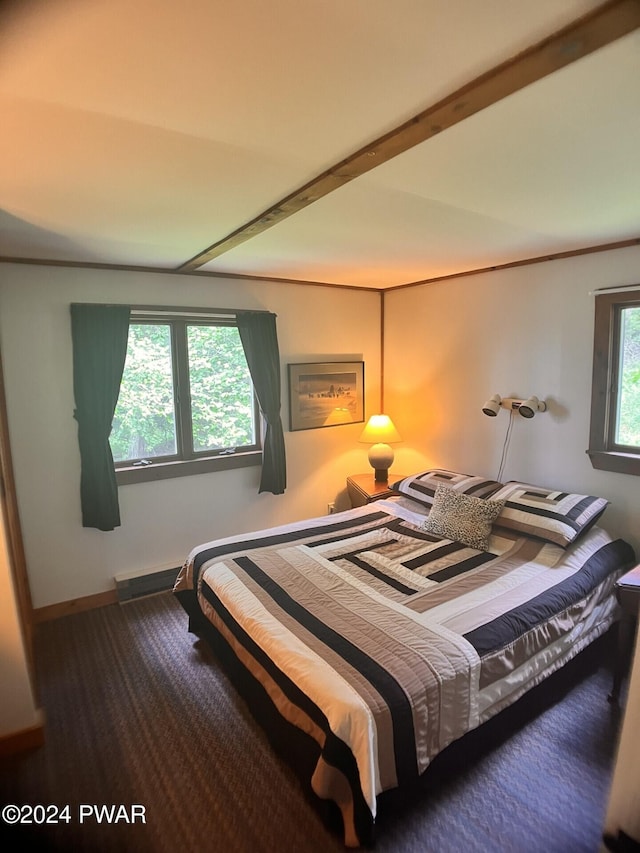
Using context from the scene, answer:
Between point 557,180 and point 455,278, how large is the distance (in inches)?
79.0

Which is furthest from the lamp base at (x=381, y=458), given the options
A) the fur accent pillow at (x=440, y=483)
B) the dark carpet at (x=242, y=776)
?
the dark carpet at (x=242, y=776)

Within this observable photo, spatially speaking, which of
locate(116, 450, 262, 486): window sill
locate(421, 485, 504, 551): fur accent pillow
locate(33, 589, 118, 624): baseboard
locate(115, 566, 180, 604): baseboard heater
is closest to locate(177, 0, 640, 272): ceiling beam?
locate(421, 485, 504, 551): fur accent pillow

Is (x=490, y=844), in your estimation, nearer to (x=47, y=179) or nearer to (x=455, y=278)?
(x=47, y=179)

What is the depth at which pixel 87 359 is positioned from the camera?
3041 millimetres

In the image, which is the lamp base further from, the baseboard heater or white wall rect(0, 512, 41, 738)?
white wall rect(0, 512, 41, 738)

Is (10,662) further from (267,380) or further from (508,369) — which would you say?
(508,369)

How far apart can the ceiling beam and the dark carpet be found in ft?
7.14

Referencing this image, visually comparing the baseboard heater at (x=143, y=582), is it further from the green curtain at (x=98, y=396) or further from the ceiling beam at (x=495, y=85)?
the ceiling beam at (x=495, y=85)

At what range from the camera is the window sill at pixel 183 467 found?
3324 millimetres

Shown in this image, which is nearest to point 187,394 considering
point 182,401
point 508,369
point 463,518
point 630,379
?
point 182,401

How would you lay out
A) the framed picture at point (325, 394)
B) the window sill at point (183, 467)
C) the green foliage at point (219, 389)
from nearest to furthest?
the window sill at point (183, 467)
the green foliage at point (219, 389)
the framed picture at point (325, 394)

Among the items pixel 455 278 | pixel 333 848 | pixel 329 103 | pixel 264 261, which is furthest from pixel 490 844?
pixel 455 278

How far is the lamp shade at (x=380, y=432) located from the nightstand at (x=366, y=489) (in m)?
0.34

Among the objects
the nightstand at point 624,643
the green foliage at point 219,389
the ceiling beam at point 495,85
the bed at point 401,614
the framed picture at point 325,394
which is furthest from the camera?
the framed picture at point 325,394
